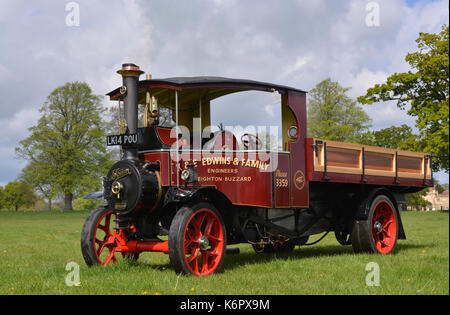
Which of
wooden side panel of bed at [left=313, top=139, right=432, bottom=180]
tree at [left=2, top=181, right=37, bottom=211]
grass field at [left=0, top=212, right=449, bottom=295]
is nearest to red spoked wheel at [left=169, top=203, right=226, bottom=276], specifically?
grass field at [left=0, top=212, right=449, bottom=295]

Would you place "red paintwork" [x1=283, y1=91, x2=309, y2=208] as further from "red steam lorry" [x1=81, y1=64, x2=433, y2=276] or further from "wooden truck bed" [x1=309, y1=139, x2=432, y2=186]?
"wooden truck bed" [x1=309, y1=139, x2=432, y2=186]

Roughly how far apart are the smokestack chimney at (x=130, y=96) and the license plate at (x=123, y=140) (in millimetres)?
92

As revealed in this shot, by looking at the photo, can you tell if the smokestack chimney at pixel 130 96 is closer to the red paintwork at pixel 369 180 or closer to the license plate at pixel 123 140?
the license plate at pixel 123 140

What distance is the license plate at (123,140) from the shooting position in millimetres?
7727

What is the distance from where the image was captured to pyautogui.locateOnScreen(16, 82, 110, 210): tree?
3844 cm

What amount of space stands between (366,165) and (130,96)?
4.89 metres

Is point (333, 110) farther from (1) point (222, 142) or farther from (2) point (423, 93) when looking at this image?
(1) point (222, 142)

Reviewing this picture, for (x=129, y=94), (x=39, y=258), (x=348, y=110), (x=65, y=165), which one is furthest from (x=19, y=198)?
(x=129, y=94)

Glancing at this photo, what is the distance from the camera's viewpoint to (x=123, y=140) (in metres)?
7.85

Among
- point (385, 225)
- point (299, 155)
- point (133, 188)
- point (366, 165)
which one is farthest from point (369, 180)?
point (133, 188)

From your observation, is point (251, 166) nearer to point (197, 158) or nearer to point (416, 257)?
point (197, 158)

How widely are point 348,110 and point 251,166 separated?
34.1 meters

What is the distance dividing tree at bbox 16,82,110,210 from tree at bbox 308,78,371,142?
15435mm

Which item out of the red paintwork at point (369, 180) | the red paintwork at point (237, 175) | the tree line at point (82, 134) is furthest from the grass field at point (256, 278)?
the tree line at point (82, 134)
